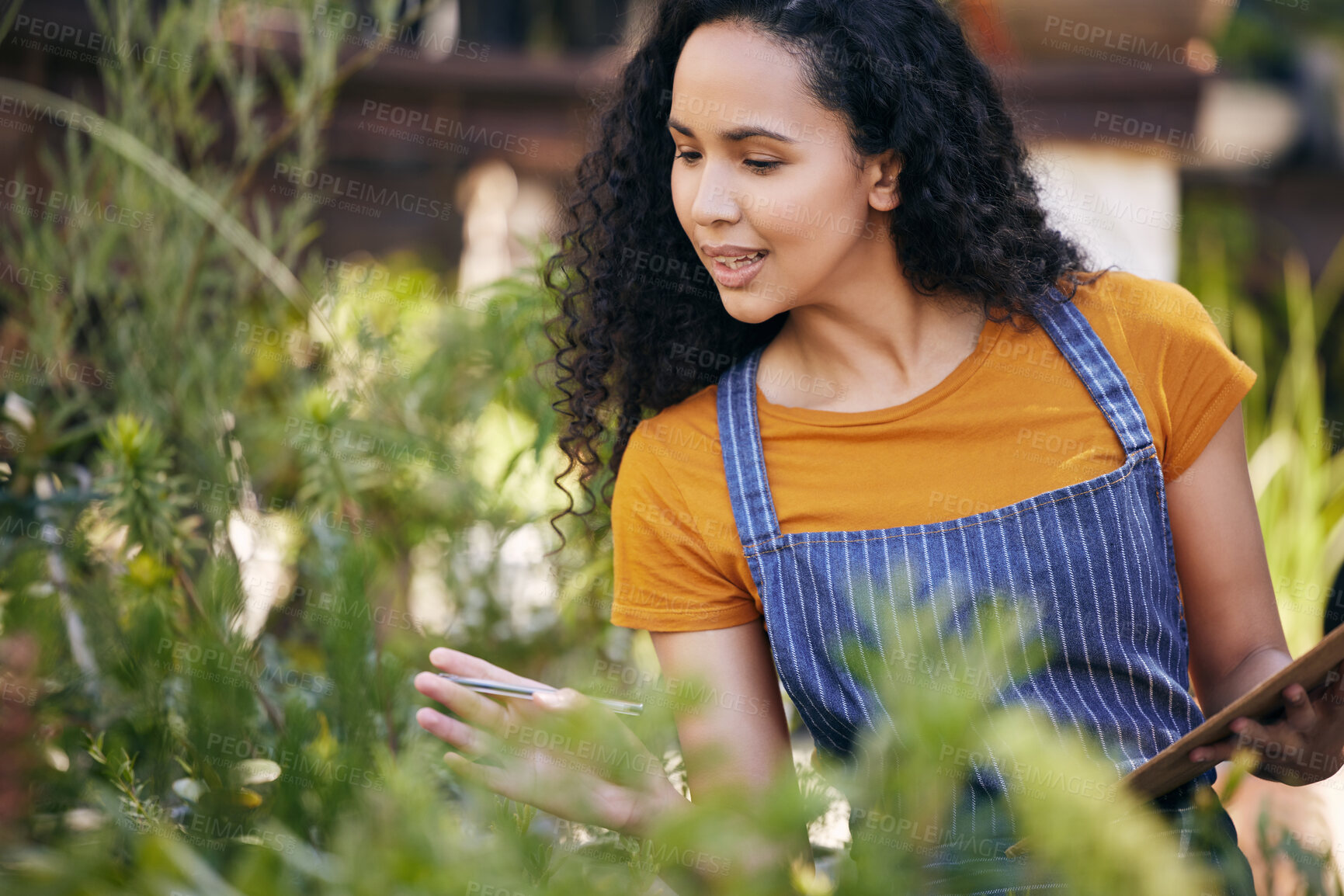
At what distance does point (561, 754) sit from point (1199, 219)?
387cm

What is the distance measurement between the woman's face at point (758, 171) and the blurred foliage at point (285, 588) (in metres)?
0.49

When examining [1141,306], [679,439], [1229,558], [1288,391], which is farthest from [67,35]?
[1288,391]

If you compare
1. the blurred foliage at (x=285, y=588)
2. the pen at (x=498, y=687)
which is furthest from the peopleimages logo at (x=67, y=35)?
the pen at (x=498, y=687)

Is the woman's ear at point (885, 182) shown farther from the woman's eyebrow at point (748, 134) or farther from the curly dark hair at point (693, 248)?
the woman's eyebrow at point (748, 134)

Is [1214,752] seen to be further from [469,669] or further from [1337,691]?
[469,669]

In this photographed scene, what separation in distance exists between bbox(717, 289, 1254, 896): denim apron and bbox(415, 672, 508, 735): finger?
15.8 inches

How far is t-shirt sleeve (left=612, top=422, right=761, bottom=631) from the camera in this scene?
1364 millimetres


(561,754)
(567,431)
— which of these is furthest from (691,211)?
(561,754)

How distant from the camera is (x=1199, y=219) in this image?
3783mm

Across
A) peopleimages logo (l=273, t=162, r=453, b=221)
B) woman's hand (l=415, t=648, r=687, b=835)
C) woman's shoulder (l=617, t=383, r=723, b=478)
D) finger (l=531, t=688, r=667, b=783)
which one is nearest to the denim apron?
woman's shoulder (l=617, t=383, r=723, b=478)

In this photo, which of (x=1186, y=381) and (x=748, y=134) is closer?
(x=748, y=134)

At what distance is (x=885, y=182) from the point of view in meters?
1.37

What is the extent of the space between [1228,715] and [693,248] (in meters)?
0.89

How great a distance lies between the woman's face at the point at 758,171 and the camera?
48.7 inches
